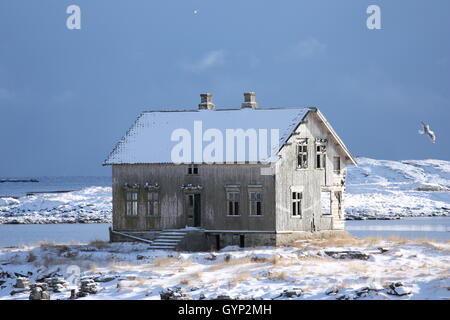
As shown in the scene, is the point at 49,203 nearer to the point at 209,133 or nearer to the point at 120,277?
the point at 209,133

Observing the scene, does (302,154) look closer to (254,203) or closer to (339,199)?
(254,203)

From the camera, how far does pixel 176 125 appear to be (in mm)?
46750

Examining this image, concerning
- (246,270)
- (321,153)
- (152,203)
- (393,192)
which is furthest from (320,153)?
(393,192)

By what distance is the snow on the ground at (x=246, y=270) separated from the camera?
3047cm

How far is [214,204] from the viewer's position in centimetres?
4366

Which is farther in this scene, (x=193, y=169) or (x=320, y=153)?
(x=320, y=153)

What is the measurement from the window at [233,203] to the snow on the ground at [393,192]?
1822 inches

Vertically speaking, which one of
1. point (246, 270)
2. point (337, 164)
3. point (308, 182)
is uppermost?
point (337, 164)

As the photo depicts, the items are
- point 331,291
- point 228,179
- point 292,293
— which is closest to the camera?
point 292,293

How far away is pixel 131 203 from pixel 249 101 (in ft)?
26.6

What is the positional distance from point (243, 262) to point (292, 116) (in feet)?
32.2

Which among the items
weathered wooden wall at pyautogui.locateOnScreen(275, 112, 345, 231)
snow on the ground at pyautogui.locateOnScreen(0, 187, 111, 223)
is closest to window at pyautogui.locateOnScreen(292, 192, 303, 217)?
weathered wooden wall at pyautogui.locateOnScreen(275, 112, 345, 231)

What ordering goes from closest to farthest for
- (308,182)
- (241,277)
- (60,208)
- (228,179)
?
1. (241,277)
2. (228,179)
3. (308,182)
4. (60,208)

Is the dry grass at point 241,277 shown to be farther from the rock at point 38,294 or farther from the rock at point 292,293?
the rock at point 38,294
